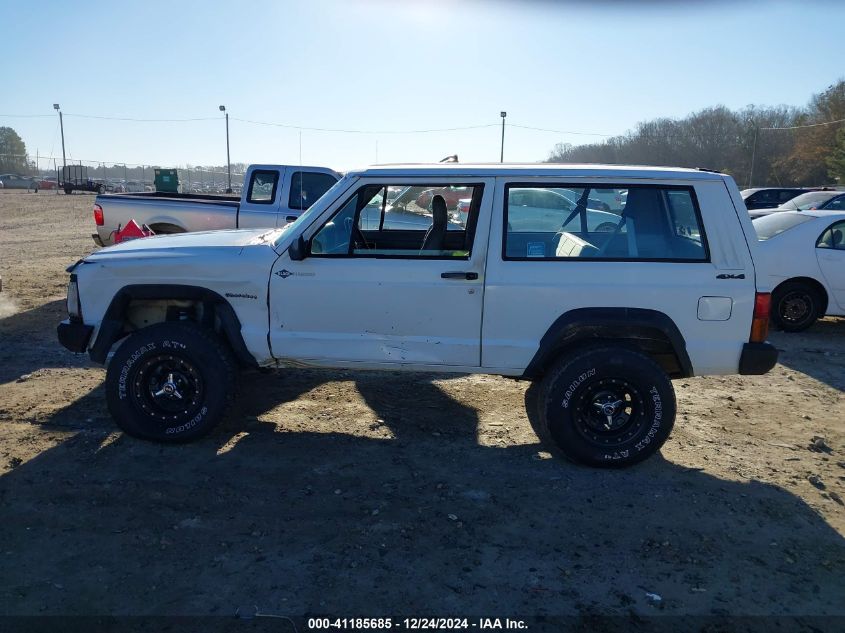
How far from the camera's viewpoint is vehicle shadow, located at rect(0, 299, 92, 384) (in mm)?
6309

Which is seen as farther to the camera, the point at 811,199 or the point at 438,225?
the point at 811,199

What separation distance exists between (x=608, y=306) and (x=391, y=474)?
1.82 meters

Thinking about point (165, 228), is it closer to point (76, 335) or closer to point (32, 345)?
point (32, 345)

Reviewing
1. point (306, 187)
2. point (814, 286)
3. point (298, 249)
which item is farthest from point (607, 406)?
point (306, 187)

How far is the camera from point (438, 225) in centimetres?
505

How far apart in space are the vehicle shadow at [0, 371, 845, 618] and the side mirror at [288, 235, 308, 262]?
1.39 m

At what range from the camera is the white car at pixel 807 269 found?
8.12 m

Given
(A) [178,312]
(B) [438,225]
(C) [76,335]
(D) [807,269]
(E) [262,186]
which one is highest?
(E) [262,186]

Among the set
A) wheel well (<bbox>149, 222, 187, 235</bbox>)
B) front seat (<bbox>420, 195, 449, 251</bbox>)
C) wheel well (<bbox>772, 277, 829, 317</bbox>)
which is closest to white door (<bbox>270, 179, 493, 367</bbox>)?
front seat (<bbox>420, 195, 449, 251</bbox>)

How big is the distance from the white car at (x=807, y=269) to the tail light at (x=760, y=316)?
4388 mm

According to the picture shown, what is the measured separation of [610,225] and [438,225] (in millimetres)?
1303

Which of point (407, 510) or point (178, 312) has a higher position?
point (178, 312)

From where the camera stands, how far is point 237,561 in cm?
328

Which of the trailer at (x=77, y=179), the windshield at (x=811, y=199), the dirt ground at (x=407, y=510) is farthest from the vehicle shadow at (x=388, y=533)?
the trailer at (x=77, y=179)
